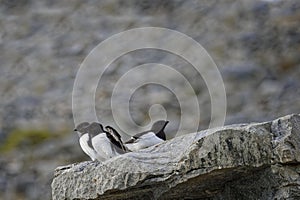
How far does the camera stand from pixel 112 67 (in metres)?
5.80

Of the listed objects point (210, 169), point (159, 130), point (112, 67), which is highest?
point (112, 67)

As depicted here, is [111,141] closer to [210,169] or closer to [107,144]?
[107,144]

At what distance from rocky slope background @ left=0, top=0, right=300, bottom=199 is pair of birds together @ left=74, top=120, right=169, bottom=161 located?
1886mm

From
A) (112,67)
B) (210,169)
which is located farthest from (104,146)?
(112,67)

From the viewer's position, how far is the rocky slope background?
530cm

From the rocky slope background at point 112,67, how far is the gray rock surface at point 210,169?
2.67 m

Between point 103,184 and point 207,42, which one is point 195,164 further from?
point 207,42

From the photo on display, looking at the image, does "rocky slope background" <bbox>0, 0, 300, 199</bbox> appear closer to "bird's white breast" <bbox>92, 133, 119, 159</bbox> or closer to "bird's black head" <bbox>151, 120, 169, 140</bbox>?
"bird's black head" <bbox>151, 120, 169, 140</bbox>

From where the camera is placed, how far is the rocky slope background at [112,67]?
5.30m

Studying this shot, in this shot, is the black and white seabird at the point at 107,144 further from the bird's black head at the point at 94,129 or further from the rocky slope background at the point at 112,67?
the rocky slope background at the point at 112,67

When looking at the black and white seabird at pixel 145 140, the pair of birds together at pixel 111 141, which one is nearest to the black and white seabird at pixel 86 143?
the pair of birds together at pixel 111 141

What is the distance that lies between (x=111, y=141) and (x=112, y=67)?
323 centimetres

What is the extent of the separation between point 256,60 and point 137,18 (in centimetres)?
142

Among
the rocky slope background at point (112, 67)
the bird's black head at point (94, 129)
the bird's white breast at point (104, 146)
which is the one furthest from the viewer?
the rocky slope background at point (112, 67)
